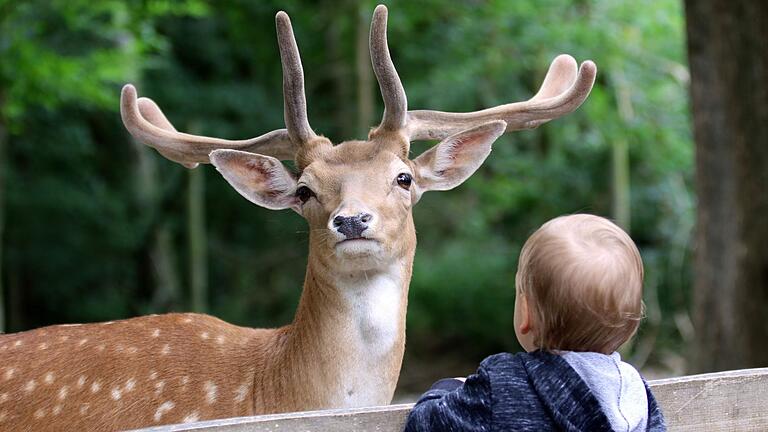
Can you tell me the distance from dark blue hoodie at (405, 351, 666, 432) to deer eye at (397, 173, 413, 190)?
5.00 feet

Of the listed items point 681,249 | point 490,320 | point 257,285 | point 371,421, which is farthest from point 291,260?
point 371,421

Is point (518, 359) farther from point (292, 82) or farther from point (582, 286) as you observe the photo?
point (292, 82)

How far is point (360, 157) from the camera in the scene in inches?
156

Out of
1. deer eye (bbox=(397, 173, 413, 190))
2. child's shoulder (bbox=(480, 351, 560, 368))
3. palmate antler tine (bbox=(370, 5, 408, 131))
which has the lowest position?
child's shoulder (bbox=(480, 351, 560, 368))

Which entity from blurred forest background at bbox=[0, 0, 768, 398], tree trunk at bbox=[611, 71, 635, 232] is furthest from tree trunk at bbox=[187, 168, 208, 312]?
tree trunk at bbox=[611, 71, 635, 232]

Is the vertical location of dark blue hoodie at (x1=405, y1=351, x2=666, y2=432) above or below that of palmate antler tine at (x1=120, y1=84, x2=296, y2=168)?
below

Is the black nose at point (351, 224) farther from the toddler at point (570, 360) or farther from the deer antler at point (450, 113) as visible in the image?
the toddler at point (570, 360)

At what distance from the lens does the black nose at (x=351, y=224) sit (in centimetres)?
361

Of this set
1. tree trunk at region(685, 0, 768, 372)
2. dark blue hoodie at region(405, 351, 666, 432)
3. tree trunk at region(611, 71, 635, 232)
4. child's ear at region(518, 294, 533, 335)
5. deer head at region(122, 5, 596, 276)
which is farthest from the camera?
tree trunk at region(611, 71, 635, 232)

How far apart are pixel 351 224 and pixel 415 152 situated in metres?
11.0

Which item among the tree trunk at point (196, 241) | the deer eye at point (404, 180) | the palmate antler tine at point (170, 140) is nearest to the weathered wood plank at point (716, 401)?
the deer eye at point (404, 180)

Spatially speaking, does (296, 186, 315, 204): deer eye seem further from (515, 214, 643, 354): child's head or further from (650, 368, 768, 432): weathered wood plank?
(650, 368, 768, 432): weathered wood plank

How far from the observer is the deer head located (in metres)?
3.72

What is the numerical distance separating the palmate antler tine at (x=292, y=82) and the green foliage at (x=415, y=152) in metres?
8.98
